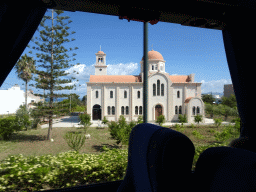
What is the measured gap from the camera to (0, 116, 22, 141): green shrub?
2.41 metres

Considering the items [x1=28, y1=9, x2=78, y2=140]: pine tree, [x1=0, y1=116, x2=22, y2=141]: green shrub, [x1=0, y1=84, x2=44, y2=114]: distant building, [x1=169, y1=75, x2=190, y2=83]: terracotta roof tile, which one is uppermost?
[x1=169, y1=75, x2=190, y2=83]: terracotta roof tile

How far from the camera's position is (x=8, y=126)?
2475mm

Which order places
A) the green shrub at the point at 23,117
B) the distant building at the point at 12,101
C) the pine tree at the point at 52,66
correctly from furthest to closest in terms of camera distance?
1. the pine tree at the point at 52,66
2. the green shrub at the point at 23,117
3. the distant building at the point at 12,101

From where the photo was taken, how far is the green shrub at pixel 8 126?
241 cm

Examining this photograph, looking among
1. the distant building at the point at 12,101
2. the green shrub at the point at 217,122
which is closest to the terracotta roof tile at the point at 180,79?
the green shrub at the point at 217,122

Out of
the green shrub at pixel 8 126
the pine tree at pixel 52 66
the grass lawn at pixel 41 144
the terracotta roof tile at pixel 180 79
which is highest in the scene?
the terracotta roof tile at pixel 180 79

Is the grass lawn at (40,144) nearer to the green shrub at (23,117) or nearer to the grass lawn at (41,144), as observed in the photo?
the grass lawn at (41,144)

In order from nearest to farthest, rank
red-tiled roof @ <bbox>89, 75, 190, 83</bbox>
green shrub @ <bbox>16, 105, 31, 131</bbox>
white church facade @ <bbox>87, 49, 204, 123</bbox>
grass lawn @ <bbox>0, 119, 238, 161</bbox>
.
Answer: grass lawn @ <bbox>0, 119, 238, 161</bbox>
green shrub @ <bbox>16, 105, 31, 131</bbox>
white church facade @ <bbox>87, 49, 204, 123</bbox>
red-tiled roof @ <bbox>89, 75, 190, 83</bbox>

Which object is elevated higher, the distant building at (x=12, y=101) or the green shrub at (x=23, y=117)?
→ the distant building at (x=12, y=101)

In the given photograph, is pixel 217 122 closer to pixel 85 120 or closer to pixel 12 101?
pixel 85 120

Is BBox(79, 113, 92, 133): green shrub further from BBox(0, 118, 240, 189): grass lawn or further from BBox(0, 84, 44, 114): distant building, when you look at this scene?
BBox(0, 84, 44, 114): distant building

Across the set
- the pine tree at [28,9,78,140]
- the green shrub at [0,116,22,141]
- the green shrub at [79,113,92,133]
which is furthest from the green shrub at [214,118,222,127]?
the green shrub at [0,116,22,141]

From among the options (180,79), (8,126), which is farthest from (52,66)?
(180,79)

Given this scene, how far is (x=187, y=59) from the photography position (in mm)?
3000
